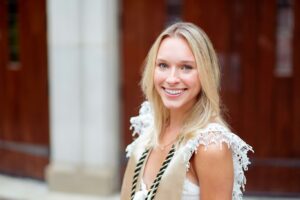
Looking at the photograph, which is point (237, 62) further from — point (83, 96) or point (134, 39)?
point (83, 96)

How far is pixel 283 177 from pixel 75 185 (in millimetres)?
1954

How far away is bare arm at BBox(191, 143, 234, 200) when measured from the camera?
1994 millimetres

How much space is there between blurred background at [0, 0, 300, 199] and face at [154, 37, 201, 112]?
3.18 meters

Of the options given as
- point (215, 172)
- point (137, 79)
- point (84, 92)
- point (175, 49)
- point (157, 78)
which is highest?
point (175, 49)

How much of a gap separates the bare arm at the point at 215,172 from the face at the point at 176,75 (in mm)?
225

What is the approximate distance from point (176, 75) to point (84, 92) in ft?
11.1

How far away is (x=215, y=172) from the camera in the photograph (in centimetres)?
199

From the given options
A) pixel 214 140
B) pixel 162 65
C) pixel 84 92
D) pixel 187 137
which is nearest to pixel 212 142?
pixel 214 140

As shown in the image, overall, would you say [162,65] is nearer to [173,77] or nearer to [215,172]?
[173,77]

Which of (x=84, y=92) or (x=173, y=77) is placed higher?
(x=173, y=77)

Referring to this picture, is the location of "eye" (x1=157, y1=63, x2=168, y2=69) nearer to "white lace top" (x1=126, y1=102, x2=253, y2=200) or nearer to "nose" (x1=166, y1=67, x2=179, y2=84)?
"nose" (x1=166, y1=67, x2=179, y2=84)

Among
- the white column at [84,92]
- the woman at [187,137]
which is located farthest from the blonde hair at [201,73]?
the white column at [84,92]

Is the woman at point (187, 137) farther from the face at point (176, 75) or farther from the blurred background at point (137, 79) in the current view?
the blurred background at point (137, 79)

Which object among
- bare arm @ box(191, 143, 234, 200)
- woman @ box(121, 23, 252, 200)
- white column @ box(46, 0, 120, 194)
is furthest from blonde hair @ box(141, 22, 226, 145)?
white column @ box(46, 0, 120, 194)
